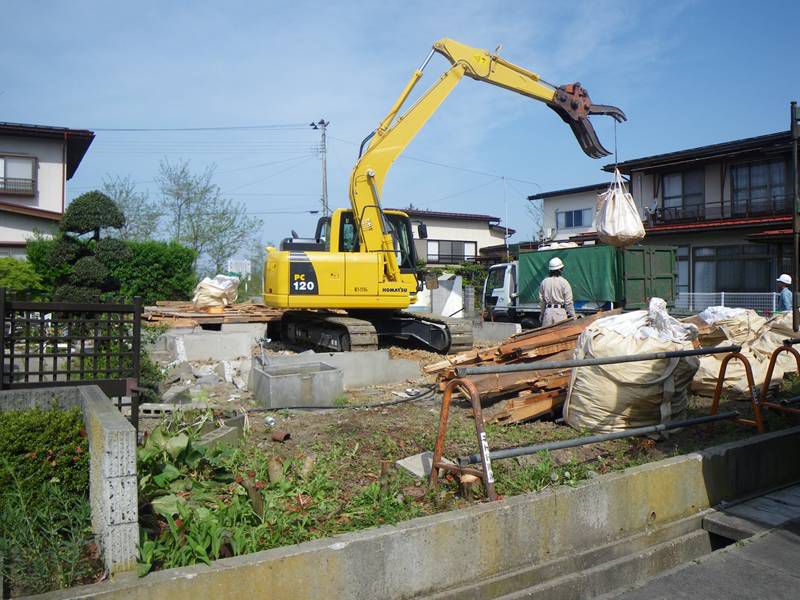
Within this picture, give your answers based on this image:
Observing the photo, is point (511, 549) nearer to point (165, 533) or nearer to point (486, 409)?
point (165, 533)

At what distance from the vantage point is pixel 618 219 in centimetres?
973

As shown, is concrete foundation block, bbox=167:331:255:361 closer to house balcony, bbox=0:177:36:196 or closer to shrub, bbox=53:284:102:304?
shrub, bbox=53:284:102:304

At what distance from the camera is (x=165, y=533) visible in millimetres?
3168

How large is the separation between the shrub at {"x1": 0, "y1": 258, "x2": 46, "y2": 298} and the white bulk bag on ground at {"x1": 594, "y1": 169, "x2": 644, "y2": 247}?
41.7ft

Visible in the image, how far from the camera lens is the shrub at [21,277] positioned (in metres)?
15.3

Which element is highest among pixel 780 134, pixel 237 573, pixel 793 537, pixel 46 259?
pixel 780 134

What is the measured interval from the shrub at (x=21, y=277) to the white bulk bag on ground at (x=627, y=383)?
1360 centimetres

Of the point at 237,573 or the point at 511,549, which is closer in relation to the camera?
the point at 237,573

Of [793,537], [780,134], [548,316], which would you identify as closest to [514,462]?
[793,537]

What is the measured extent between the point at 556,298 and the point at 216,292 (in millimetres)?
10585

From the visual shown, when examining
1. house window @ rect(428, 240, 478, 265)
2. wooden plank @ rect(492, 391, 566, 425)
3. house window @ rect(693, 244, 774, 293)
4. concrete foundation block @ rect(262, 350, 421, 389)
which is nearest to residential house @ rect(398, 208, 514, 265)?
→ house window @ rect(428, 240, 478, 265)

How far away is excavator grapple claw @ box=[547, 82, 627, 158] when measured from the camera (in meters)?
12.1

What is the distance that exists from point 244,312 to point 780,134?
19.7 meters

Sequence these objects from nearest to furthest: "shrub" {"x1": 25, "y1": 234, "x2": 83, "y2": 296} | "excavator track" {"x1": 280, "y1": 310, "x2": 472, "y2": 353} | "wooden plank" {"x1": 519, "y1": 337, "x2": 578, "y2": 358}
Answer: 1. "wooden plank" {"x1": 519, "y1": 337, "x2": 578, "y2": 358}
2. "excavator track" {"x1": 280, "y1": 310, "x2": 472, "y2": 353}
3. "shrub" {"x1": 25, "y1": 234, "x2": 83, "y2": 296}
